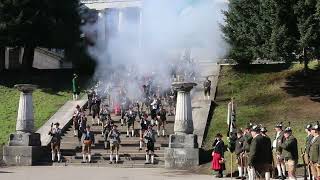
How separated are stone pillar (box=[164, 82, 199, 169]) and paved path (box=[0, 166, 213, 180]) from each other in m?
0.96

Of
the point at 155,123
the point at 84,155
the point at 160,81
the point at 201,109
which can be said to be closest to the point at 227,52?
the point at 160,81

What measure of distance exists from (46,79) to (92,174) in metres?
25.6

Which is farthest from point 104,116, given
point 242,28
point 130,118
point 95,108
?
point 242,28

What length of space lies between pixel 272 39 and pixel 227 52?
6.88 metres

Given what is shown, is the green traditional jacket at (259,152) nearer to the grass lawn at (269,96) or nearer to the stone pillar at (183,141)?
the grass lawn at (269,96)

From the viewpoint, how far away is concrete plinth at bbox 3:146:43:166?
27812mm

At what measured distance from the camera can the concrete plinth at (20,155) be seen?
27812 millimetres

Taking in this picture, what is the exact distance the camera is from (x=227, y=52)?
42.5 meters

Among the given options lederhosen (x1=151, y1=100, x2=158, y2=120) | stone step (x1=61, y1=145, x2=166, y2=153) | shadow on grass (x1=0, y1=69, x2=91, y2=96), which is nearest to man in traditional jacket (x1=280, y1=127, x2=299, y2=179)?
stone step (x1=61, y1=145, x2=166, y2=153)

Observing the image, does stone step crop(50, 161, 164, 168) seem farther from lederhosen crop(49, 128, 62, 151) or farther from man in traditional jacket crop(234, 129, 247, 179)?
man in traditional jacket crop(234, 129, 247, 179)

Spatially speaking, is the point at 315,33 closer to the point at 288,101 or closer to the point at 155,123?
the point at 288,101

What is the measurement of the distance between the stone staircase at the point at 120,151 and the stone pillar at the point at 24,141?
4.71 feet

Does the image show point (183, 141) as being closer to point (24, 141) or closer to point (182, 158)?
point (182, 158)

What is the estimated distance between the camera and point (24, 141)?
28.2 metres
